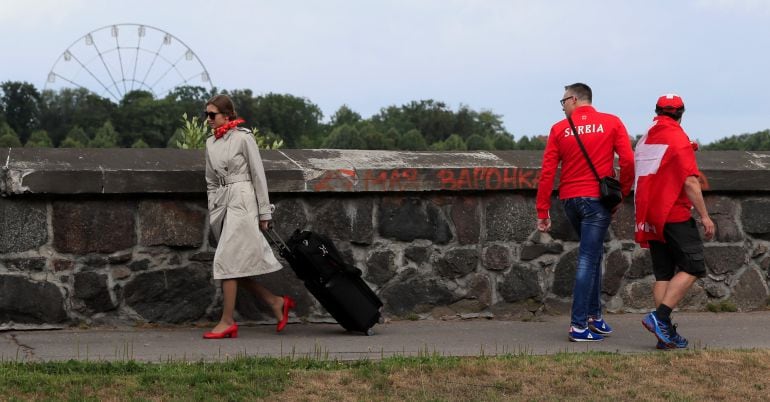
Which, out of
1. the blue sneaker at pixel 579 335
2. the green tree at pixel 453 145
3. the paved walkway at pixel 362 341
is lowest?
the paved walkway at pixel 362 341

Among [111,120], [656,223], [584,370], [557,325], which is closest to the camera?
[584,370]

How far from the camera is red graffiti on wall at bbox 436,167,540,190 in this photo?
8219 millimetres

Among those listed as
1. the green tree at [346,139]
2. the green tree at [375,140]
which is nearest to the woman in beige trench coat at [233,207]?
the green tree at [375,140]

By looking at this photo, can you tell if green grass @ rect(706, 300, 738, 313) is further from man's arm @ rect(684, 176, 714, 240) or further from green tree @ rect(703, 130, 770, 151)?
green tree @ rect(703, 130, 770, 151)

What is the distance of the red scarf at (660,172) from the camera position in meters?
6.95

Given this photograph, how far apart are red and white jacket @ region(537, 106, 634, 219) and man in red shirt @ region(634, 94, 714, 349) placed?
7.1 inches

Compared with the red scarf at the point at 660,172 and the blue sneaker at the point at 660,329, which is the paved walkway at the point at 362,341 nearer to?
the blue sneaker at the point at 660,329

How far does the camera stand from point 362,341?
23.7ft

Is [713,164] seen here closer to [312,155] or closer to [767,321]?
[767,321]

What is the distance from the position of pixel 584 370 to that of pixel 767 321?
9.08 ft

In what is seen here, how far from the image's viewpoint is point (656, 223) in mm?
7027

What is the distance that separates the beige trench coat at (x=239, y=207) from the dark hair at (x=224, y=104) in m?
0.11

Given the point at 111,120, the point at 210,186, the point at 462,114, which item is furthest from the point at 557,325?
the point at 111,120

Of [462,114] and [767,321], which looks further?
[462,114]
